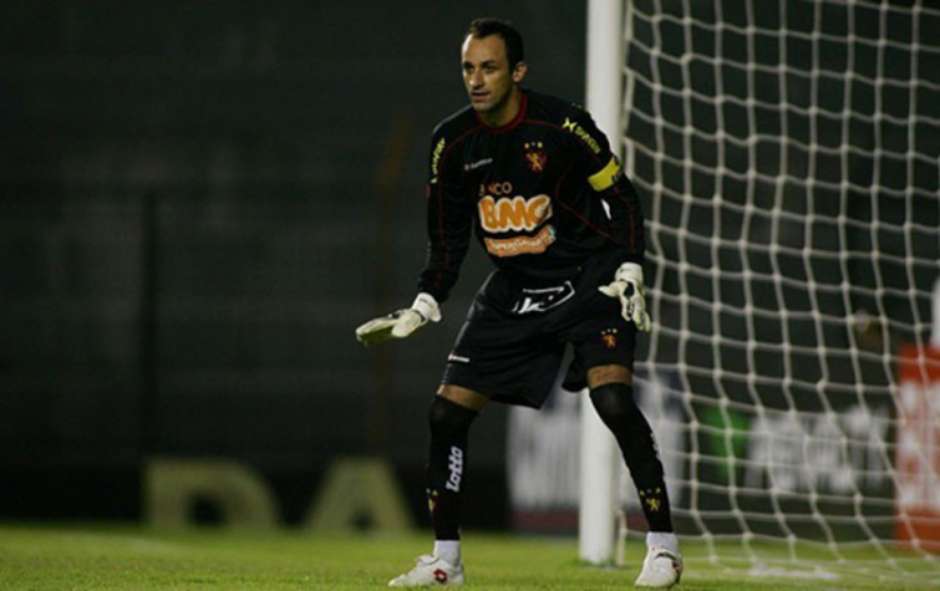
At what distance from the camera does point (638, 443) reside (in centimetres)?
540

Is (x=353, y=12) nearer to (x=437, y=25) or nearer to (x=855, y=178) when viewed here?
(x=437, y=25)

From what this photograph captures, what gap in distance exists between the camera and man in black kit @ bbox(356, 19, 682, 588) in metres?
5.43

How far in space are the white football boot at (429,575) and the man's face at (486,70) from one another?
120 cm

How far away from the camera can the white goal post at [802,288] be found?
9.58 m

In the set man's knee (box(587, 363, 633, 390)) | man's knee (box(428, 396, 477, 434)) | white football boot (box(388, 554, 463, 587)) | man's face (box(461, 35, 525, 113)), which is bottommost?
white football boot (box(388, 554, 463, 587))

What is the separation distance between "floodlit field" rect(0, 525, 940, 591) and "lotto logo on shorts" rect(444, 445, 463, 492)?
10.8 inches

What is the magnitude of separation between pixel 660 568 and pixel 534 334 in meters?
0.71

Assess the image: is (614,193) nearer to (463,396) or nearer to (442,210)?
(442,210)

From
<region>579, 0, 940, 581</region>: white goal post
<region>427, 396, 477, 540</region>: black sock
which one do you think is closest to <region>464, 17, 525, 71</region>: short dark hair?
<region>427, 396, 477, 540</region>: black sock

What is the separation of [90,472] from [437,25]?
3270 millimetres

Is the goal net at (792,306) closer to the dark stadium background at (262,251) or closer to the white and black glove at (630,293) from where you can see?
the dark stadium background at (262,251)

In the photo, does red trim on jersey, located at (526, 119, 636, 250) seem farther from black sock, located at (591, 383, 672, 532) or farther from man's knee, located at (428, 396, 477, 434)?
man's knee, located at (428, 396, 477, 434)

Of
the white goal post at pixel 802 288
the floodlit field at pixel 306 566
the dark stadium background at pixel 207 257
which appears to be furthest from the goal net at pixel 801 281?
the dark stadium background at pixel 207 257

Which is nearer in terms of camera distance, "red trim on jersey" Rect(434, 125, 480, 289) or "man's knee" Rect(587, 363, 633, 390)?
"man's knee" Rect(587, 363, 633, 390)
